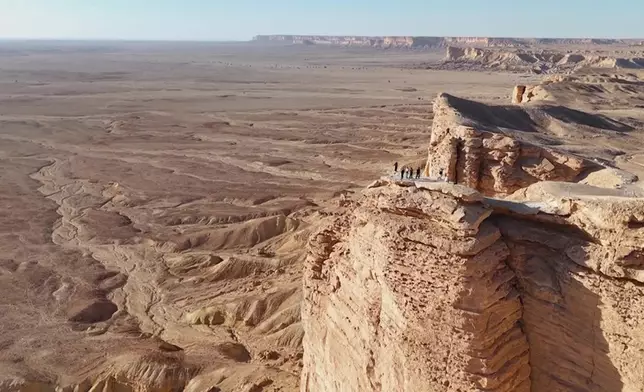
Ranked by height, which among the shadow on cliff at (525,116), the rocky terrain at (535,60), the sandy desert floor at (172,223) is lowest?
the sandy desert floor at (172,223)

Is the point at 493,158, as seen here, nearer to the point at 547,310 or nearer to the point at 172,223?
the point at 547,310

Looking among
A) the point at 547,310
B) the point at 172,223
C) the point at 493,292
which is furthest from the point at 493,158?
the point at 172,223

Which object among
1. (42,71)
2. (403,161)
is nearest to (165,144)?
(403,161)

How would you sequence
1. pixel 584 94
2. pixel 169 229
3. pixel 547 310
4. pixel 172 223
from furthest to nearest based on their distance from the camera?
1. pixel 584 94
2. pixel 172 223
3. pixel 169 229
4. pixel 547 310

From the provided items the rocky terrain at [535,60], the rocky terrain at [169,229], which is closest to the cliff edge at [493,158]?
the rocky terrain at [169,229]

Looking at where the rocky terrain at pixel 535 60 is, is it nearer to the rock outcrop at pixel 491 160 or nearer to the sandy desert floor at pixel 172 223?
the sandy desert floor at pixel 172 223

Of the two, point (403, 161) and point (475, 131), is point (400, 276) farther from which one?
point (403, 161)
